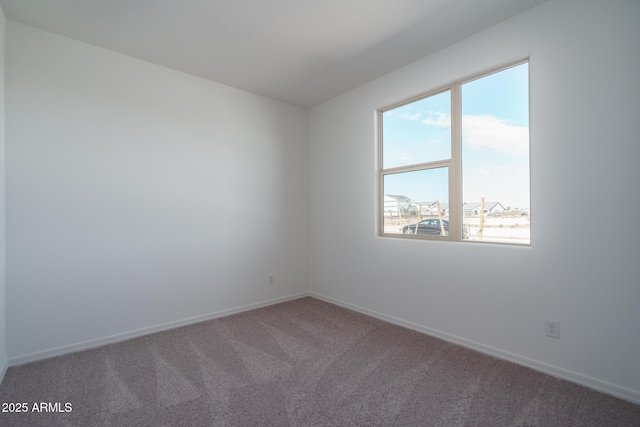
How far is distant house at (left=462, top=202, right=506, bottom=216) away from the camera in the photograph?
2471 mm

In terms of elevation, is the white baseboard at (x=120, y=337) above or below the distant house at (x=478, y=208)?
below

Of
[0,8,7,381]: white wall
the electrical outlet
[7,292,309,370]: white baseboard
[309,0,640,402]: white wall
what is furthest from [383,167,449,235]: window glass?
[0,8,7,381]: white wall

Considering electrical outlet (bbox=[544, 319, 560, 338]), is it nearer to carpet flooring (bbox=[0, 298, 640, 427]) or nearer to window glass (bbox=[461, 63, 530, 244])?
carpet flooring (bbox=[0, 298, 640, 427])

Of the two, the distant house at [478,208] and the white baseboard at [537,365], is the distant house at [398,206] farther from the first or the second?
the white baseboard at [537,365]

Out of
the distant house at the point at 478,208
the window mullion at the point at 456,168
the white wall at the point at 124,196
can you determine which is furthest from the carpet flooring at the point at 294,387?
the distant house at the point at 478,208

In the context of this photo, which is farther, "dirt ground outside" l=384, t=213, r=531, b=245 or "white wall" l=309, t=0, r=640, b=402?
"dirt ground outside" l=384, t=213, r=531, b=245

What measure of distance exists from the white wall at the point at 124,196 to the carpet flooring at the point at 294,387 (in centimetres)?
44

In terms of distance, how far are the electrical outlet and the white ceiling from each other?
234 centimetres

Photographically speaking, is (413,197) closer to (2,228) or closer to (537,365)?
(537,365)

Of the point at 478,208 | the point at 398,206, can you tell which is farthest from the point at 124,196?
the point at 478,208

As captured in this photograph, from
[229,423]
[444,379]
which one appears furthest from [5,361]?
[444,379]

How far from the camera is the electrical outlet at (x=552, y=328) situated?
2098 mm

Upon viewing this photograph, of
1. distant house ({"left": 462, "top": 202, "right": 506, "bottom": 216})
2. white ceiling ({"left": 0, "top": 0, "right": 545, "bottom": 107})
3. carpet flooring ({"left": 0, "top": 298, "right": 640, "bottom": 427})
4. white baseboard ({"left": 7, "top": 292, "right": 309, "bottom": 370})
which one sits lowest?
carpet flooring ({"left": 0, "top": 298, "right": 640, "bottom": 427})

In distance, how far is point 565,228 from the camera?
6.81ft
